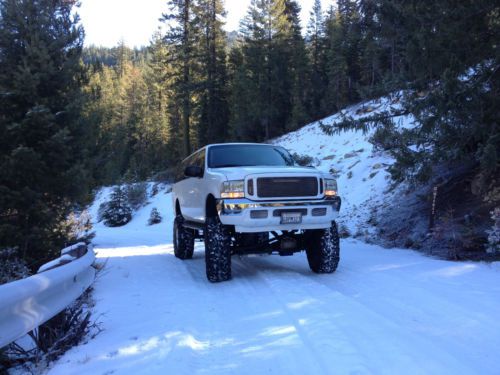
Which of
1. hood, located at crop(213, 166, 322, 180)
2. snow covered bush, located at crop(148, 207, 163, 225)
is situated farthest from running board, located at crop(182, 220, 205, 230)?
snow covered bush, located at crop(148, 207, 163, 225)

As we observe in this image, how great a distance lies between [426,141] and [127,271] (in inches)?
246

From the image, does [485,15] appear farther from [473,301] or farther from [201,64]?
[201,64]

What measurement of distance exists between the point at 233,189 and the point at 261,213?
1.76 ft

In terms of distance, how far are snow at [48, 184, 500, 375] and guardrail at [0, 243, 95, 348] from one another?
555mm

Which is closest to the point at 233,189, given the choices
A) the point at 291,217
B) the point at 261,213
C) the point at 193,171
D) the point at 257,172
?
the point at 257,172

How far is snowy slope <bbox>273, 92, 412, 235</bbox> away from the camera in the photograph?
479 inches

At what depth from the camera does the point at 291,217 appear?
21.3 ft

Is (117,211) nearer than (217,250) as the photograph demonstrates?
No

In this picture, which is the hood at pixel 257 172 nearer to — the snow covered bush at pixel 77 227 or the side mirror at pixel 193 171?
the side mirror at pixel 193 171

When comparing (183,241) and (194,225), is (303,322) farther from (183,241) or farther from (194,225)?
(183,241)

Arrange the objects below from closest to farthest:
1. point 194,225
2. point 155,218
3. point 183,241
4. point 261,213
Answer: point 261,213 → point 194,225 → point 183,241 → point 155,218

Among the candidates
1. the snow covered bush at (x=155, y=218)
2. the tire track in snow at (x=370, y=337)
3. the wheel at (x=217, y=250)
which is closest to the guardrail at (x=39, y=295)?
the wheel at (x=217, y=250)

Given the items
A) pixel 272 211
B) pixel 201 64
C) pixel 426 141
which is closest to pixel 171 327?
pixel 272 211

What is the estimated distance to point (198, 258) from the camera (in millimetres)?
9883
